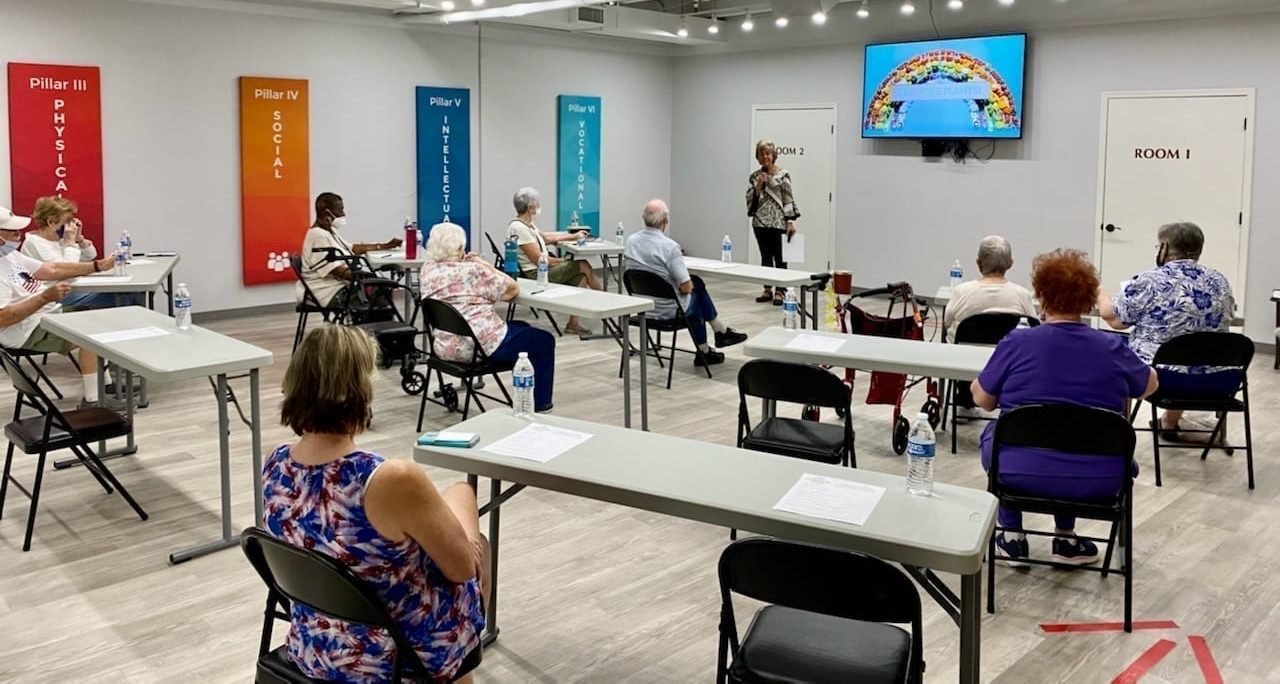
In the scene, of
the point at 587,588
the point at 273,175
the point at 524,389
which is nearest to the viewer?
the point at 524,389

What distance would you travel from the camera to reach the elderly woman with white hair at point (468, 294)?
18.9 feet

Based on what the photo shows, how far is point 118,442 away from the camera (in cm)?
562

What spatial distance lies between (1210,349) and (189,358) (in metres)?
4.42

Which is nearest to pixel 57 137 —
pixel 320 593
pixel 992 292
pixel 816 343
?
pixel 816 343

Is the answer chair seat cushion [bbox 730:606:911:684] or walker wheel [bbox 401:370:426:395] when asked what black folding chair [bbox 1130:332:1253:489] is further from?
walker wheel [bbox 401:370:426:395]

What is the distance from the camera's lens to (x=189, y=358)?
421cm

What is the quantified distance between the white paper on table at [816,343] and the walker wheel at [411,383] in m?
2.90

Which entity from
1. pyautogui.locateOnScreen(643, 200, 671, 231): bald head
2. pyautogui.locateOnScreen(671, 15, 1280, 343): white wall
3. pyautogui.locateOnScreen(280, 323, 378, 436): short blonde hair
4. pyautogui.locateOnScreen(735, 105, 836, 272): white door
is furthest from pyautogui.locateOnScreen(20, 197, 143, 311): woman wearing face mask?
pyautogui.locateOnScreen(671, 15, 1280, 343): white wall

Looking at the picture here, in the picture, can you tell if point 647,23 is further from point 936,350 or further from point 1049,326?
point 1049,326

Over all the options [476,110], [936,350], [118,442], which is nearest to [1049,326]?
[936,350]

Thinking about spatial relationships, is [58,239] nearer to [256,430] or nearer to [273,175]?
[273,175]

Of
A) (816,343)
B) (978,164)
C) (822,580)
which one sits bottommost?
(822,580)

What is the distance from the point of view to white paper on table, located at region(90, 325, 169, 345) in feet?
15.0

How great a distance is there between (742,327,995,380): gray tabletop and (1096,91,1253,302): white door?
5.18 meters
